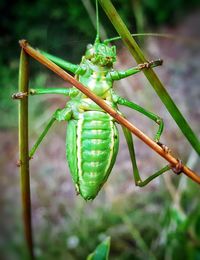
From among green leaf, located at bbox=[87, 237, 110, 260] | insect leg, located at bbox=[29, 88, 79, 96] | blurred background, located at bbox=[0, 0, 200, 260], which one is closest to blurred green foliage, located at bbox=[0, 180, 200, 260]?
blurred background, located at bbox=[0, 0, 200, 260]

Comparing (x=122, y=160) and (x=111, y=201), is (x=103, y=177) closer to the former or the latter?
(x=111, y=201)

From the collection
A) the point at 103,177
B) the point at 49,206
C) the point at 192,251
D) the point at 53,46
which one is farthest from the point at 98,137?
the point at 49,206

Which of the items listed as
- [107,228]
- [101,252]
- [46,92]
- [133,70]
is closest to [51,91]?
[46,92]

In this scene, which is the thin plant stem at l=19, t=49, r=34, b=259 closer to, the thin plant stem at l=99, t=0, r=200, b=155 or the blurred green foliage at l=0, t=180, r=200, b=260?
the thin plant stem at l=99, t=0, r=200, b=155

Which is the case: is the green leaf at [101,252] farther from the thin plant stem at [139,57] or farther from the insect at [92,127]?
the thin plant stem at [139,57]

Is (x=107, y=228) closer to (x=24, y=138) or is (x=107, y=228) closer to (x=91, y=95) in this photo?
(x=24, y=138)

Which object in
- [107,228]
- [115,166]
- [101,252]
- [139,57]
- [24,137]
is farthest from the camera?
[115,166]
